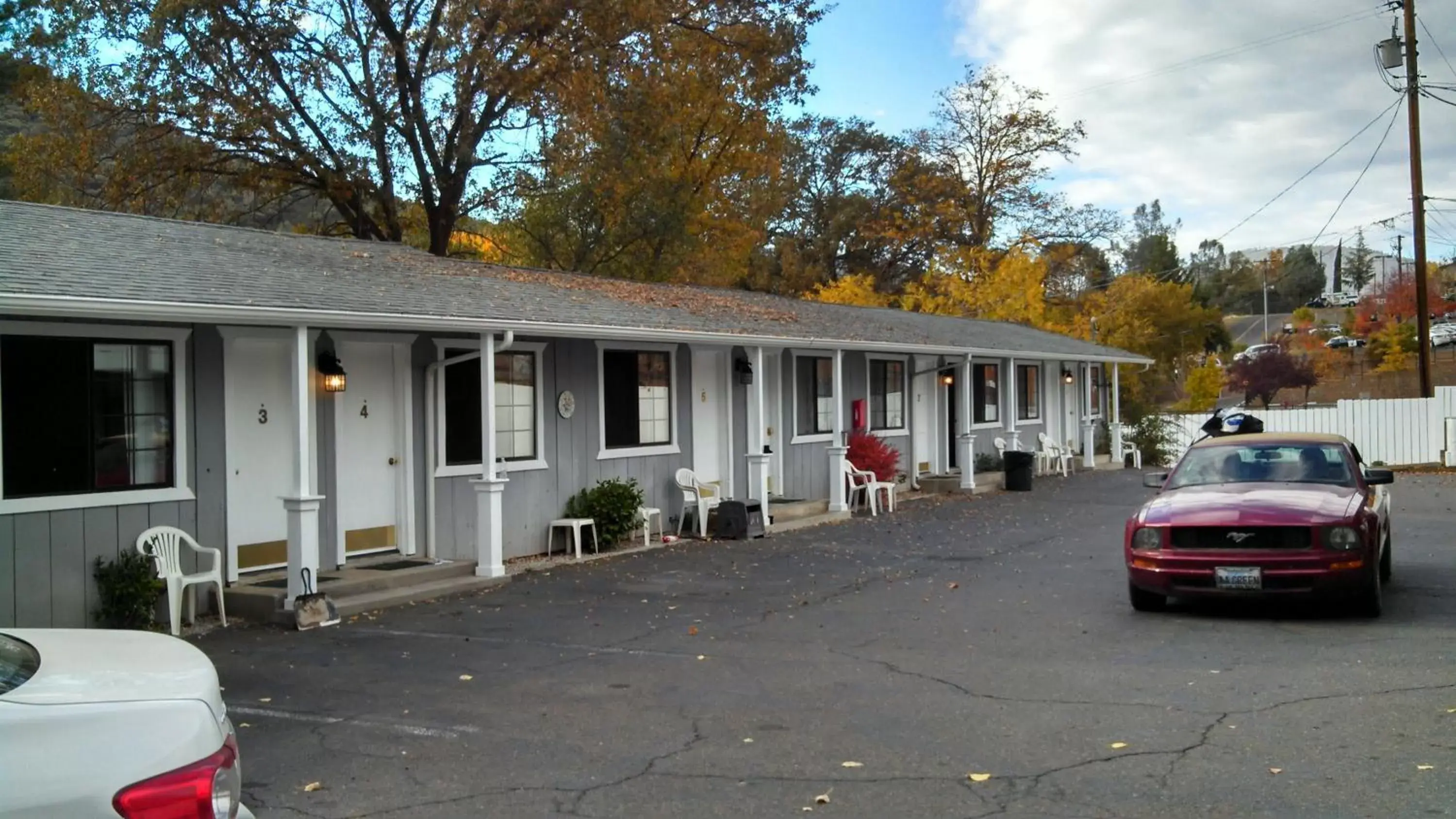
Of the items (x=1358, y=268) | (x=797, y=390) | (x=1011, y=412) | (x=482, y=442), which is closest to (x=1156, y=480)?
(x=482, y=442)

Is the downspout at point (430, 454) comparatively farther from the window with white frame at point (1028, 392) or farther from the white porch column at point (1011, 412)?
the window with white frame at point (1028, 392)

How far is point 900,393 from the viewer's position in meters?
21.7

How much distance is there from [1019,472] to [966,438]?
153cm

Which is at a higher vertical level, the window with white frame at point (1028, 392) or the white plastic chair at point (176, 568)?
the window with white frame at point (1028, 392)

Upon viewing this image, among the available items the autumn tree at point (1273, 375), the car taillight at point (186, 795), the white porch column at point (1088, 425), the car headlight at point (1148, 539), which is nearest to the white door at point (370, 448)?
the car headlight at point (1148, 539)

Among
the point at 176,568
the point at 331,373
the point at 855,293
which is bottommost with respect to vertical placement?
the point at 176,568

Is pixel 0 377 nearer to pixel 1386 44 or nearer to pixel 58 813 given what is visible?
pixel 58 813

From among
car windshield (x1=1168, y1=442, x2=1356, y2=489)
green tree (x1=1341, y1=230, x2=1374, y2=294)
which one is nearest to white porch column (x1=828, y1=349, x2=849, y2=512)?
car windshield (x1=1168, y1=442, x2=1356, y2=489)

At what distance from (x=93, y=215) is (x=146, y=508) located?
3844mm

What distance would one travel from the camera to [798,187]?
4628 cm

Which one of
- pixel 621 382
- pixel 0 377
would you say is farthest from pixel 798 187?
pixel 0 377

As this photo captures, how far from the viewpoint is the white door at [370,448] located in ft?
37.2

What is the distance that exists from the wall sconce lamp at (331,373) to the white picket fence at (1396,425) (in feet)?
70.7

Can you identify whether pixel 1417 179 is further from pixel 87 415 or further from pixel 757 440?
pixel 87 415
